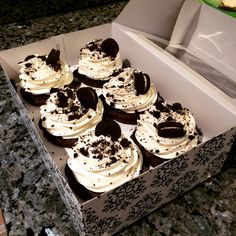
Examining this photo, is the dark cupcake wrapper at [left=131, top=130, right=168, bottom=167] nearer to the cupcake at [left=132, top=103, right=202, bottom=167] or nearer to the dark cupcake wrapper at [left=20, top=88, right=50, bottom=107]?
the cupcake at [left=132, top=103, right=202, bottom=167]

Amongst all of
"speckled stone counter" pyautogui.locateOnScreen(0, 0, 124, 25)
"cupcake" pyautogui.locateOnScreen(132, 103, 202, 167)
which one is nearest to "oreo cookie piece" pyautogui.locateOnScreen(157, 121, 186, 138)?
"cupcake" pyautogui.locateOnScreen(132, 103, 202, 167)

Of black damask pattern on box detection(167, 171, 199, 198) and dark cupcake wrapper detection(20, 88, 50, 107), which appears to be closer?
black damask pattern on box detection(167, 171, 199, 198)

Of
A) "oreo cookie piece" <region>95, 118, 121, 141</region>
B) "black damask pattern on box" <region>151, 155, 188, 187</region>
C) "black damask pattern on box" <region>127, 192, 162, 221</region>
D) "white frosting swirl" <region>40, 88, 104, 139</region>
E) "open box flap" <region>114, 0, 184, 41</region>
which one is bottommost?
"white frosting swirl" <region>40, 88, 104, 139</region>

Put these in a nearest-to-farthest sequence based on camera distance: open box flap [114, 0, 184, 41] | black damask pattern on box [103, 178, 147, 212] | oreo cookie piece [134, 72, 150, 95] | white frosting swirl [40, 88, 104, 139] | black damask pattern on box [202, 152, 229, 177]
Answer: black damask pattern on box [103, 178, 147, 212], black damask pattern on box [202, 152, 229, 177], white frosting swirl [40, 88, 104, 139], oreo cookie piece [134, 72, 150, 95], open box flap [114, 0, 184, 41]

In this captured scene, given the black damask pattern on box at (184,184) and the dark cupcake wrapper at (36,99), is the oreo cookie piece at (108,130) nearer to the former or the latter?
the black damask pattern on box at (184,184)

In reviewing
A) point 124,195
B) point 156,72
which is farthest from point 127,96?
point 124,195

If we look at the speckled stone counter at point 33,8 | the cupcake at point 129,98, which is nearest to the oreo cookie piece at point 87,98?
the cupcake at point 129,98

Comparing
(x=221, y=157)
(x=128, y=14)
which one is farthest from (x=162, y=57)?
(x=221, y=157)
